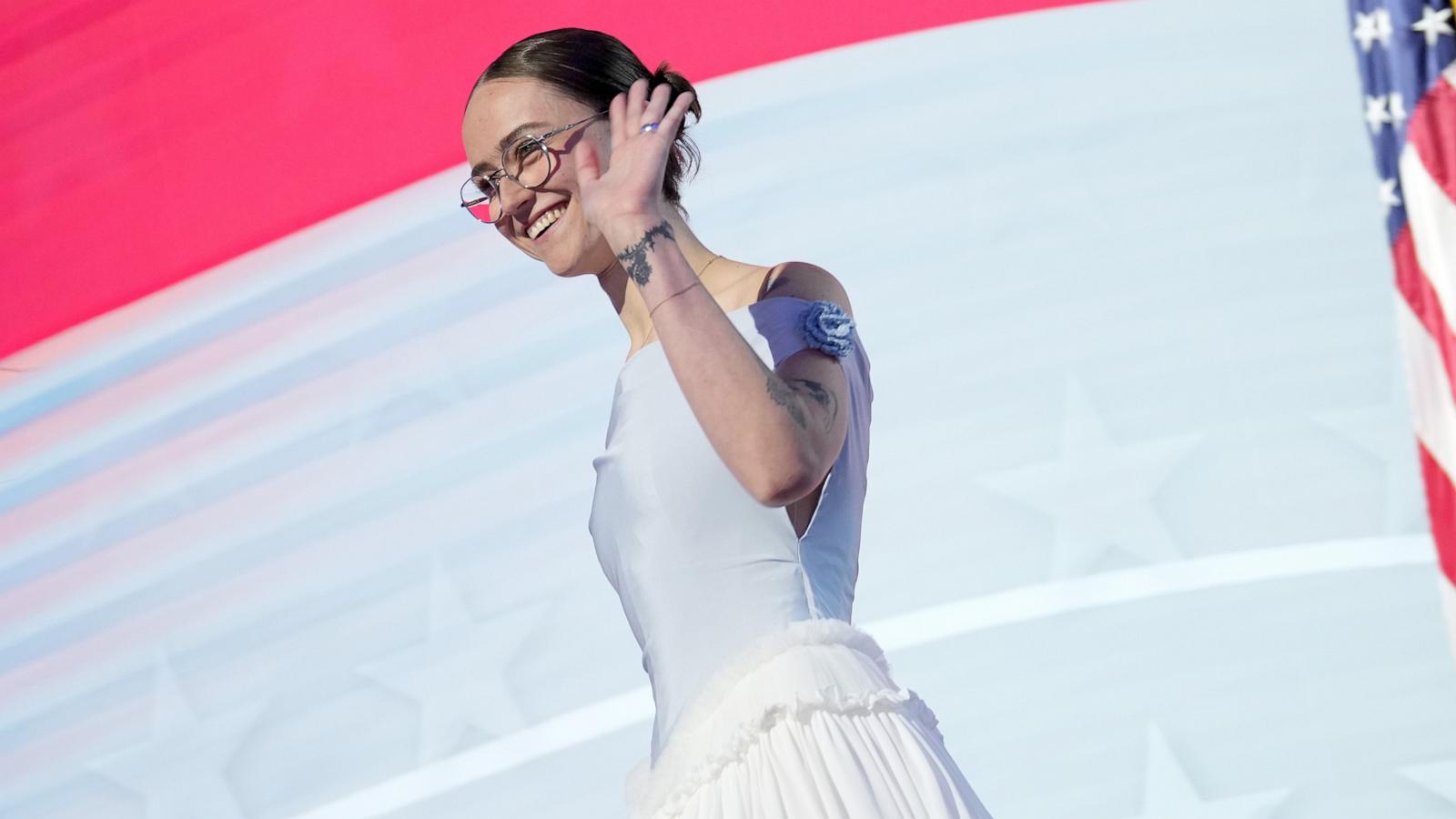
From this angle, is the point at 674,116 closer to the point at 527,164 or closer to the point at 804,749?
the point at 527,164

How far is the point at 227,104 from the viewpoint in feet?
8.00

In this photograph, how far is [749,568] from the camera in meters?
1.05

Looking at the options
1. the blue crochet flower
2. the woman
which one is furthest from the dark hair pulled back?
the blue crochet flower

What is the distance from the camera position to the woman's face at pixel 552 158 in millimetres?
1192

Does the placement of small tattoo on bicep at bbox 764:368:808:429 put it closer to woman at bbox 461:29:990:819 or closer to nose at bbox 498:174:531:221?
woman at bbox 461:29:990:819

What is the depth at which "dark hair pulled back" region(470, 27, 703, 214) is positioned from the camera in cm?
122

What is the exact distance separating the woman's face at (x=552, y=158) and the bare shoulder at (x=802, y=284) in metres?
0.15

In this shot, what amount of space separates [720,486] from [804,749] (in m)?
0.20

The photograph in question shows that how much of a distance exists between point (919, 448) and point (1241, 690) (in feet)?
2.28

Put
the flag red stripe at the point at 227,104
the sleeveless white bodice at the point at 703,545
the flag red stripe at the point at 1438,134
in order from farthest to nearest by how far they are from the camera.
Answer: the flag red stripe at the point at 227,104 < the flag red stripe at the point at 1438,134 < the sleeveless white bodice at the point at 703,545

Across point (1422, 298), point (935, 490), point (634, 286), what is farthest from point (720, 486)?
point (935, 490)

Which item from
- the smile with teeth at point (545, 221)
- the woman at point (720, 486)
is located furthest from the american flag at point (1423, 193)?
the smile with teeth at point (545, 221)

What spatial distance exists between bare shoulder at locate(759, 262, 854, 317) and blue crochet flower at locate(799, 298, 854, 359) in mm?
60

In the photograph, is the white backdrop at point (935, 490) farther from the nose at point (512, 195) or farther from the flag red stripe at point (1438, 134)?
the nose at point (512, 195)
